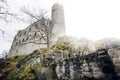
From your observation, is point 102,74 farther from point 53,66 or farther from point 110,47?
point 53,66

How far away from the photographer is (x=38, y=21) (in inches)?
966

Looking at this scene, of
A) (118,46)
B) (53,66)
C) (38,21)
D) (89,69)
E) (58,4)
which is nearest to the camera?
(118,46)

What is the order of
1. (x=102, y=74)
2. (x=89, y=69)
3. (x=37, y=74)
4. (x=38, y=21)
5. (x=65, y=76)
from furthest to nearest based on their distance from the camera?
(x=38, y=21) → (x=37, y=74) → (x=65, y=76) → (x=89, y=69) → (x=102, y=74)

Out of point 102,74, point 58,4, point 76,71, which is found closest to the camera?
point 102,74

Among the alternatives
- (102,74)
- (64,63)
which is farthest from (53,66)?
(102,74)

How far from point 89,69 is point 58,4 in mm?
26403

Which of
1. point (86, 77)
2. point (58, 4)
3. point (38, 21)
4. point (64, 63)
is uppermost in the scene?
point (58, 4)

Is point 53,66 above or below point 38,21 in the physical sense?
below

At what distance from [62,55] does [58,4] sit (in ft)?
72.1

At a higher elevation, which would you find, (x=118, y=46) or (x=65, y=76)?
(x=118, y=46)

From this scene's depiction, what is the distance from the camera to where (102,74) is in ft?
29.3

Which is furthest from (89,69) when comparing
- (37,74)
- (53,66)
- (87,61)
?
(37,74)

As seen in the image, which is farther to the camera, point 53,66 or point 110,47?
point 53,66

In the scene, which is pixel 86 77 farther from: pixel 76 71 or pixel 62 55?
pixel 62 55
